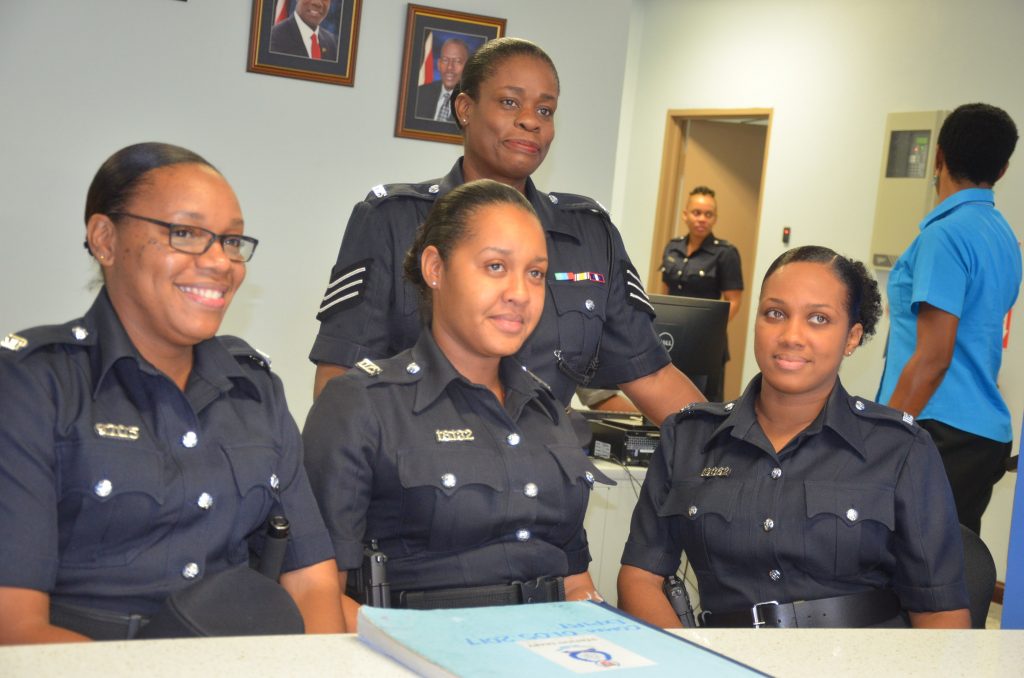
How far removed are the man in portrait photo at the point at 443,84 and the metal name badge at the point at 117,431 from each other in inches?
102

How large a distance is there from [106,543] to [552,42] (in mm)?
3003

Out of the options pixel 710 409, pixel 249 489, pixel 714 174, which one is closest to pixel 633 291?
pixel 710 409

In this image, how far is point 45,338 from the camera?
1586mm

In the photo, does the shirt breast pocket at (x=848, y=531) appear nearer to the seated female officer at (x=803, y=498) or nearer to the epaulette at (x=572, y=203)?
the seated female officer at (x=803, y=498)

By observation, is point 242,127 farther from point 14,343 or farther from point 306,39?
point 14,343

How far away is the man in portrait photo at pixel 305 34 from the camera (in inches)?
149

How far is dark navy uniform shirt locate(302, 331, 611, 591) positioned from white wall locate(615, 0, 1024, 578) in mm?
3880

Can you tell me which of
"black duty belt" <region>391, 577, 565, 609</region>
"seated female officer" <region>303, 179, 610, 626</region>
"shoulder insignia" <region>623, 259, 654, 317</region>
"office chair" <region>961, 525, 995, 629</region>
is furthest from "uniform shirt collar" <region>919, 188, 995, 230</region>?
"black duty belt" <region>391, 577, 565, 609</region>

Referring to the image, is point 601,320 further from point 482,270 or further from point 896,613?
point 896,613

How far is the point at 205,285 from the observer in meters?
1.68

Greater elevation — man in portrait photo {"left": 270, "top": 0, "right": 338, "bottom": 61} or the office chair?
man in portrait photo {"left": 270, "top": 0, "right": 338, "bottom": 61}

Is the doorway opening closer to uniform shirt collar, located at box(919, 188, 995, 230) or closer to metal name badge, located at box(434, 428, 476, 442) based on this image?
uniform shirt collar, located at box(919, 188, 995, 230)

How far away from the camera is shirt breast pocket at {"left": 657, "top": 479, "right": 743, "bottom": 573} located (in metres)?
2.15

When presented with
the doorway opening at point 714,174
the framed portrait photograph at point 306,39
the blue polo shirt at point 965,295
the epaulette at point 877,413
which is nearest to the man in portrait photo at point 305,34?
the framed portrait photograph at point 306,39
